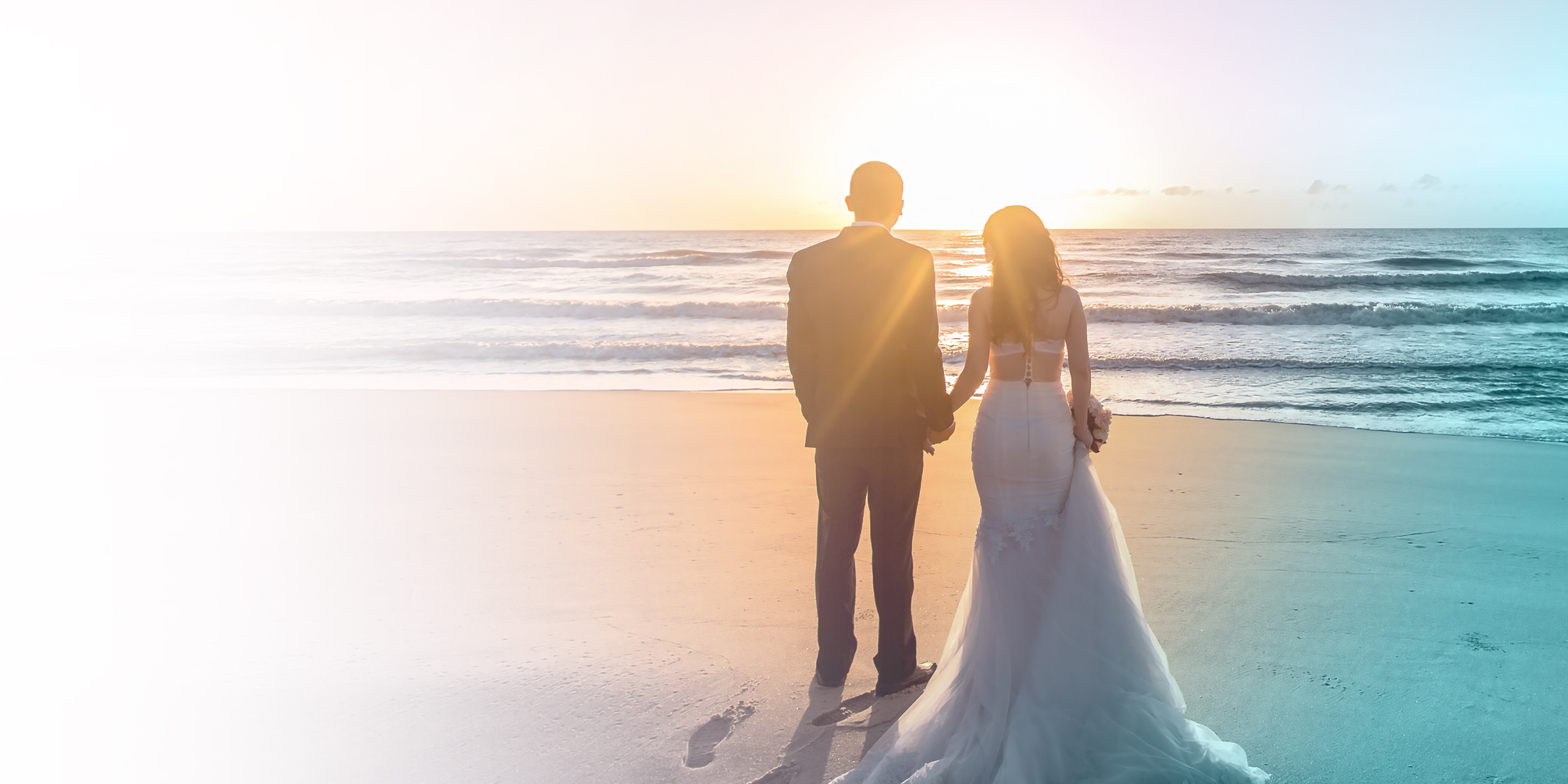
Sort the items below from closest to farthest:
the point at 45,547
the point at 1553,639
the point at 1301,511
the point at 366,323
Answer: the point at 1553,639
the point at 45,547
the point at 1301,511
the point at 366,323

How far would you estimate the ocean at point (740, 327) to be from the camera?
11.0m

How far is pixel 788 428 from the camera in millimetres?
7816

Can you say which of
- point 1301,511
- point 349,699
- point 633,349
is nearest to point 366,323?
point 633,349

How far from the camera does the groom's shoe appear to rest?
310cm

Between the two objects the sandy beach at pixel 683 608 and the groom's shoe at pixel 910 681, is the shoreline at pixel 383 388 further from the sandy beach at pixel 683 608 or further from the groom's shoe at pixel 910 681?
the groom's shoe at pixel 910 681

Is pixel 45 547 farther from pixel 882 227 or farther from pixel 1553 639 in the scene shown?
pixel 1553 639

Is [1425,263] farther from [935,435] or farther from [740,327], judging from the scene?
[935,435]

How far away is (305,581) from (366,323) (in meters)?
16.8

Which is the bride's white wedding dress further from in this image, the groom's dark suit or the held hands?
the groom's dark suit

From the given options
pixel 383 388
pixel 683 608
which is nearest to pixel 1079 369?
pixel 683 608

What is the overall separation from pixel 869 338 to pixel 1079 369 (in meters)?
0.74

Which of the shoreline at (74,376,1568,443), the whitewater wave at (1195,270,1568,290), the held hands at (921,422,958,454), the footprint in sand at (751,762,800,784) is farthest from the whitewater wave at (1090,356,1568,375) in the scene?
the whitewater wave at (1195,270,1568,290)

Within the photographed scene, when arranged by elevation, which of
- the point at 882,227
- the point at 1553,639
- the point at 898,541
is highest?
the point at 882,227

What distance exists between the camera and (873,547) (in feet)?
10.1
